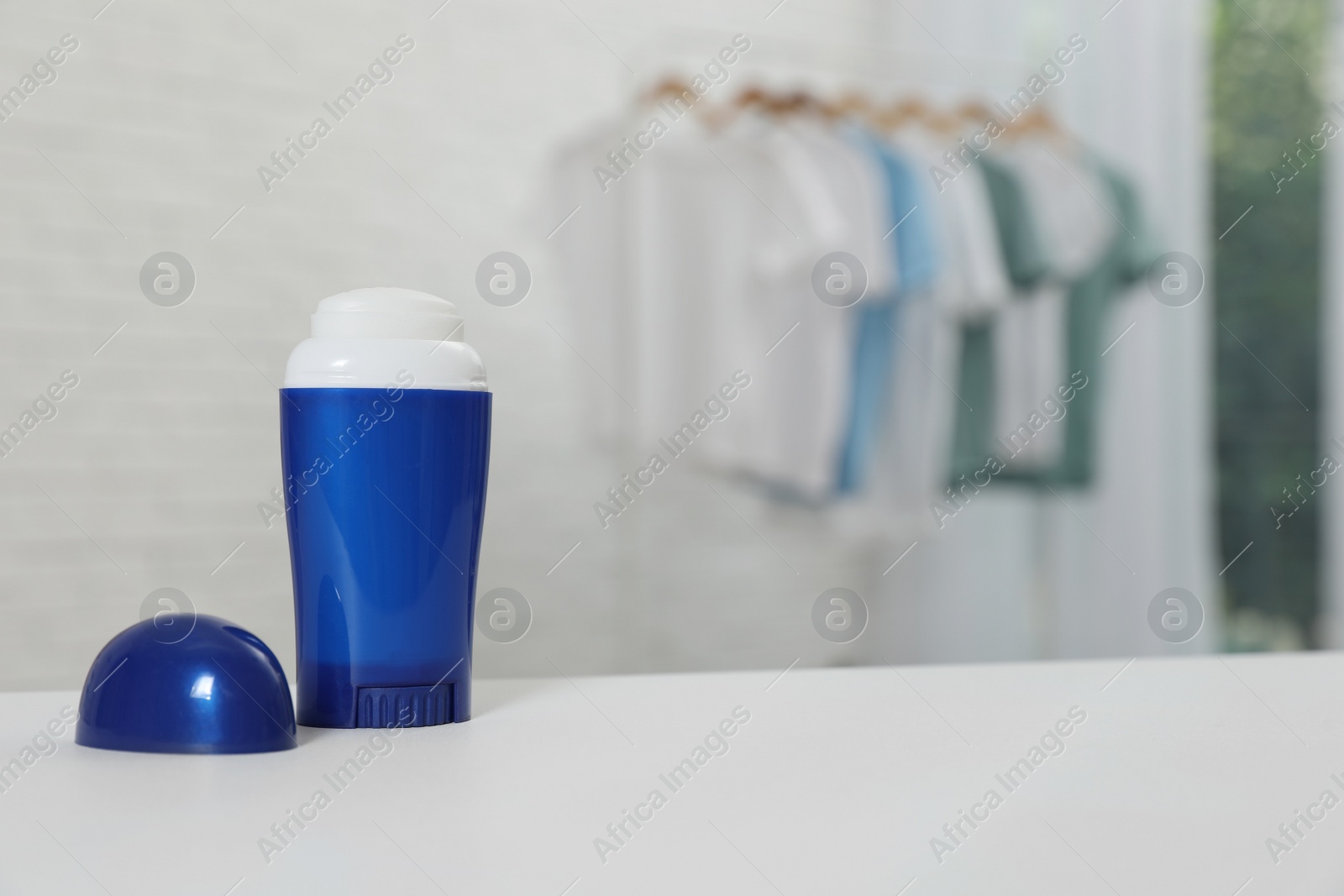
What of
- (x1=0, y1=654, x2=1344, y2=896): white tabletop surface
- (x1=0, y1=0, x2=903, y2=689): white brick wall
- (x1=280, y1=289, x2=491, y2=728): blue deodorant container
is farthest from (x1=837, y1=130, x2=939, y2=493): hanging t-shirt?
(x1=280, y1=289, x2=491, y2=728): blue deodorant container

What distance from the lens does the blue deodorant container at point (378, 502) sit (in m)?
0.49

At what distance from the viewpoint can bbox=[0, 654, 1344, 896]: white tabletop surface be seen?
0.31 meters

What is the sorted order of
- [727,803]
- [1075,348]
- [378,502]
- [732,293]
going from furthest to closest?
[1075,348]
[732,293]
[378,502]
[727,803]

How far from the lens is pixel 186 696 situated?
45 cm


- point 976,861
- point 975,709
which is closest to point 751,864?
point 976,861

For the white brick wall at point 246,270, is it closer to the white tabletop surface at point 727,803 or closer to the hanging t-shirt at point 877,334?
the hanging t-shirt at point 877,334

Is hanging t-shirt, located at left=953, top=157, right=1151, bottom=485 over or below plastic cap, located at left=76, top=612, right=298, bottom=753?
over

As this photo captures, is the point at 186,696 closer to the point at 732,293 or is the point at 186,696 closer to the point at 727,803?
the point at 727,803

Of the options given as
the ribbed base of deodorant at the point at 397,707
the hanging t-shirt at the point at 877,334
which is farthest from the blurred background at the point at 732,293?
the ribbed base of deodorant at the point at 397,707

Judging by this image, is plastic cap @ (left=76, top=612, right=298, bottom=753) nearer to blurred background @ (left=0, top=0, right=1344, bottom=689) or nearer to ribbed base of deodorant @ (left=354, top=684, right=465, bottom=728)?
ribbed base of deodorant @ (left=354, top=684, right=465, bottom=728)

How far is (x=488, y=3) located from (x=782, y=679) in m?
1.93

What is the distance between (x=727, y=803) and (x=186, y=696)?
0.22m

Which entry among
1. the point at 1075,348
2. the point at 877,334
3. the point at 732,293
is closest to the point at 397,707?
the point at 732,293

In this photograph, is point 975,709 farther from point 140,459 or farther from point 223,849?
point 140,459
